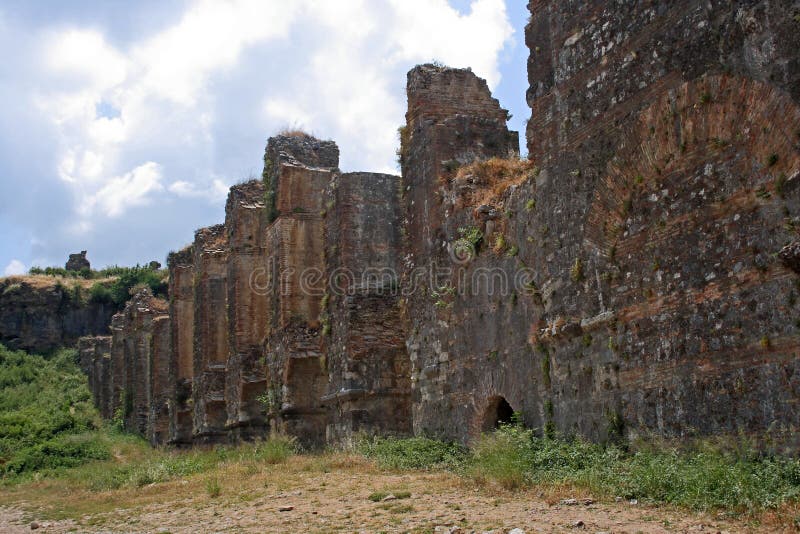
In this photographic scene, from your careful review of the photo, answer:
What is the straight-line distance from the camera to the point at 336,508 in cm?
979

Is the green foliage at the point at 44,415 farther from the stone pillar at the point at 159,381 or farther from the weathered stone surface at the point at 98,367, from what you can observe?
the stone pillar at the point at 159,381

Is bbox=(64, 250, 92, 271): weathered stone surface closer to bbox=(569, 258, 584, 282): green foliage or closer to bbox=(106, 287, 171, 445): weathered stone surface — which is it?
bbox=(106, 287, 171, 445): weathered stone surface

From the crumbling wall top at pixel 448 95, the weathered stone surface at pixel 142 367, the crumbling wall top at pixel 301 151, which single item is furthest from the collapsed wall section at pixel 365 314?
the weathered stone surface at pixel 142 367

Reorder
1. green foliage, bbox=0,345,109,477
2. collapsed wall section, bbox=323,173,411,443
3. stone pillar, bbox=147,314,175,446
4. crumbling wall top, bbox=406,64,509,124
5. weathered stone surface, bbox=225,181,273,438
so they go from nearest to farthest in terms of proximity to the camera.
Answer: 1. crumbling wall top, bbox=406,64,509,124
2. collapsed wall section, bbox=323,173,411,443
3. weathered stone surface, bbox=225,181,273,438
4. green foliage, bbox=0,345,109,477
5. stone pillar, bbox=147,314,175,446

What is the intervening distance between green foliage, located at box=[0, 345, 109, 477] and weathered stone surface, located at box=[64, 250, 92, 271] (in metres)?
13.4

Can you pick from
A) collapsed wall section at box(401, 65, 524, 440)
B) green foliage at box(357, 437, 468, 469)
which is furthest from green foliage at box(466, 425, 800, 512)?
green foliage at box(357, 437, 468, 469)

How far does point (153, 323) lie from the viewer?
3566cm

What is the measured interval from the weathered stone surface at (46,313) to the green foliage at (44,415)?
1.60 m

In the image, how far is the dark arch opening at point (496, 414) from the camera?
12.9 m

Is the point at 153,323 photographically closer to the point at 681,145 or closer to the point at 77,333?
the point at 77,333

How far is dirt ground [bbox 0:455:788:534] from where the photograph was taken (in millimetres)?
7455

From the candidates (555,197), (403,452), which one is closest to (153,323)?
(403,452)

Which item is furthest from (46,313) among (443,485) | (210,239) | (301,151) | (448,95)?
(443,485)

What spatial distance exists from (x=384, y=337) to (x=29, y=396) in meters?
30.1
